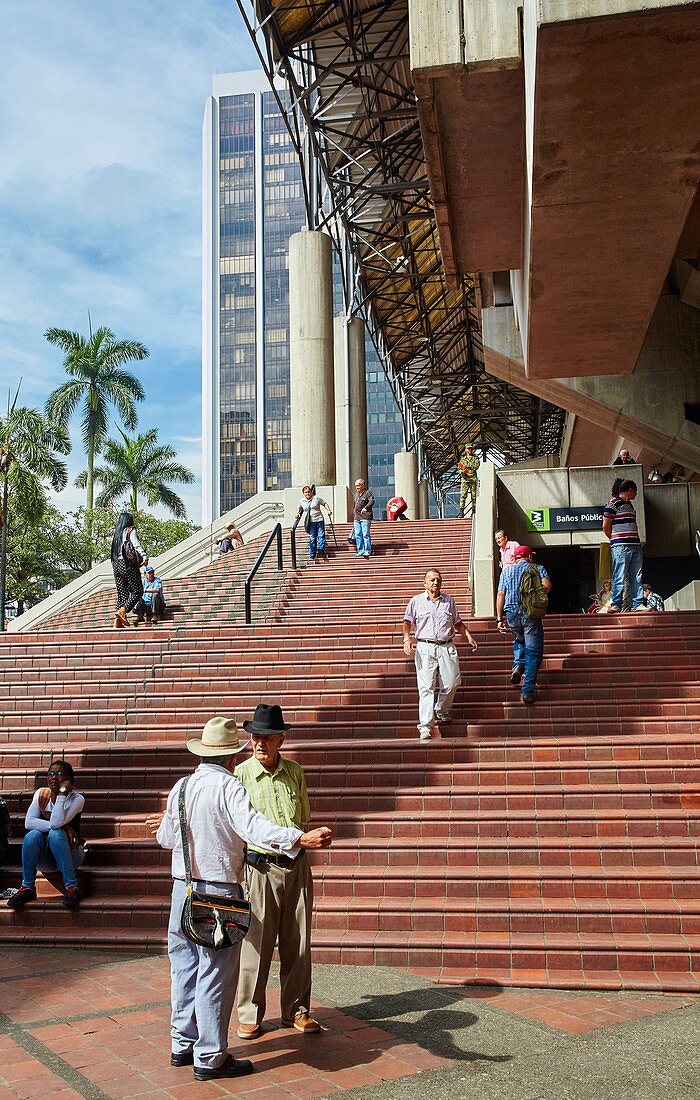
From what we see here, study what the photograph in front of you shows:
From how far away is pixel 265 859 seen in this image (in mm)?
4898

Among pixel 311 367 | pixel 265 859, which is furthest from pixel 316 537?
pixel 265 859

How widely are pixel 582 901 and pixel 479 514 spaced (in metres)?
Answer: 8.45

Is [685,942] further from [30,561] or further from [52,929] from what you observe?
[30,561]

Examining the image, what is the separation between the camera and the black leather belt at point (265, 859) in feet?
16.0

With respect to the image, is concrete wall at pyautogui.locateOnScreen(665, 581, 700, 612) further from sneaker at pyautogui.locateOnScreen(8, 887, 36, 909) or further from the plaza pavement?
sneaker at pyautogui.locateOnScreen(8, 887, 36, 909)

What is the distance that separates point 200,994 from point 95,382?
4254cm

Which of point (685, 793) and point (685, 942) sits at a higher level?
point (685, 793)

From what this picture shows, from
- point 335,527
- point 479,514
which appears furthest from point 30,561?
point 479,514

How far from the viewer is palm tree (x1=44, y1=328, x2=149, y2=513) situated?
145 feet

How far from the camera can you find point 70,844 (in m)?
7.16

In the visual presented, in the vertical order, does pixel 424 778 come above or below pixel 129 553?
below

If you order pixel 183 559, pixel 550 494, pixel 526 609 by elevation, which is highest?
pixel 550 494

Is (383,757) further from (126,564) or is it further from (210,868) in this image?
(126,564)

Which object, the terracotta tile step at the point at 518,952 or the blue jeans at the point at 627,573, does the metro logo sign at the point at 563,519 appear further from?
the terracotta tile step at the point at 518,952
